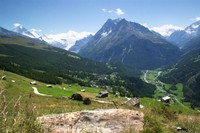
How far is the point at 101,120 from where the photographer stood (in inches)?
428

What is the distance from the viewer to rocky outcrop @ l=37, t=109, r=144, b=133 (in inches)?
392

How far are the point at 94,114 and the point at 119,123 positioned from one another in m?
1.29

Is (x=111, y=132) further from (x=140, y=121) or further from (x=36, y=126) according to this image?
(x=36, y=126)

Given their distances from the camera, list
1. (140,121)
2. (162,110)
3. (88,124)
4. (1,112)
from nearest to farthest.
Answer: (1,112) < (88,124) < (140,121) < (162,110)

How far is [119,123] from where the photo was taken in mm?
10617

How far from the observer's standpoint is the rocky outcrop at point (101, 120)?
9.97m

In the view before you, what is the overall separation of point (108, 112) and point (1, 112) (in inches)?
276

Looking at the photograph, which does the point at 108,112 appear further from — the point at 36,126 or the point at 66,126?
the point at 36,126

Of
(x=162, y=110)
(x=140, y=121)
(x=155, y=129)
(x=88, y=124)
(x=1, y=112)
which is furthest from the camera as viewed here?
(x=162, y=110)

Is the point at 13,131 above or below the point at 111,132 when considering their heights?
above

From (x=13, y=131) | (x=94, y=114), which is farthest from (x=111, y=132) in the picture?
(x=13, y=131)

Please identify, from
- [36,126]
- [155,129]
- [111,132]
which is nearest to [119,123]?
[111,132]

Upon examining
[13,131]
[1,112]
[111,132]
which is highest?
[1,112]

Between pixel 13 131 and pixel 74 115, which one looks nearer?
pixel 13 131
